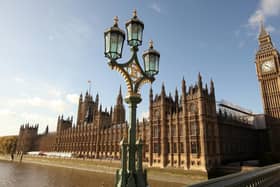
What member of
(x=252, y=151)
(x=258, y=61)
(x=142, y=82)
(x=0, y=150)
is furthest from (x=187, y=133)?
(x=0, y=150)

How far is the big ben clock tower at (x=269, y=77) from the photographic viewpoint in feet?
189

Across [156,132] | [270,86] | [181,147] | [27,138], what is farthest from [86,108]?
[270,86]

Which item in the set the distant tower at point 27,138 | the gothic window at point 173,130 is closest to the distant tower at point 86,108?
the distant tower at point 27,138

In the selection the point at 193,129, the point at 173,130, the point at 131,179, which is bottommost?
the point at 131,179

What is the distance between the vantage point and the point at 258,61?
63688 mm

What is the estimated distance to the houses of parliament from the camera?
3988 cm

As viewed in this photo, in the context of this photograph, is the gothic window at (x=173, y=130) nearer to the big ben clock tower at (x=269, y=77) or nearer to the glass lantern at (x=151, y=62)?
the big ben clock tower at (x=269, y=77)

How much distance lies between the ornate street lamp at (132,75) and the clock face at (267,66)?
66.0m

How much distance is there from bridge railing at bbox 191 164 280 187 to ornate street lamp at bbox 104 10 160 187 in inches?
112

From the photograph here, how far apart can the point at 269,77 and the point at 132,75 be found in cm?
6729

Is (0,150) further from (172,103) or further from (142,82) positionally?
(142,82)

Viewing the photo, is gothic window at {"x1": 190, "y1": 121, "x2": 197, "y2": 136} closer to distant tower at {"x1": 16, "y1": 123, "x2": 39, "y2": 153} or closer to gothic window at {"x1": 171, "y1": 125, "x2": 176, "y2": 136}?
gothic window at {"x1": 171, "y1": 125, "x2": 176, "y2": 136}

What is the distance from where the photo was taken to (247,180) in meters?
8.72

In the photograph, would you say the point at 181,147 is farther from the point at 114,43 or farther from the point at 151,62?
the point at 114,43
